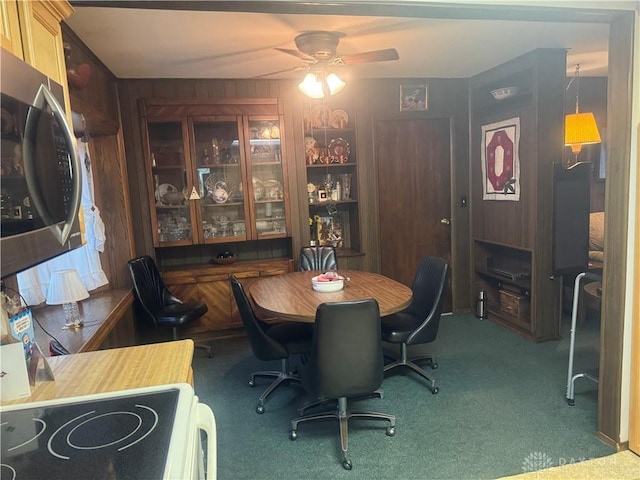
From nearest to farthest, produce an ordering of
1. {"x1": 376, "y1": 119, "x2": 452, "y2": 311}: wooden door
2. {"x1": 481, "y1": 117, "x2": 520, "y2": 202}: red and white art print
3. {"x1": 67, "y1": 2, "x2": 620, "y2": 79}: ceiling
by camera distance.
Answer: {"x1": 67, "y1": 2, "x2": 620, "y2": 79}: ceiling < {"x1": 481, "y1": 117, "x2": 520, "y2": 202}: red and white art print < {"x1": 376, "y1": 119, "x2": 452, "y2": 311}: wooden door

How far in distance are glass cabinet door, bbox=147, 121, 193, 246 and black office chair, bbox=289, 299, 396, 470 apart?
234cm

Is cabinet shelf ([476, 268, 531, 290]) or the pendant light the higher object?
the pendant light

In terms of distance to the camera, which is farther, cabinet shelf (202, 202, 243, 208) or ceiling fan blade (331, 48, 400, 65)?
cabinet shelf (202, 202, 243, 208)

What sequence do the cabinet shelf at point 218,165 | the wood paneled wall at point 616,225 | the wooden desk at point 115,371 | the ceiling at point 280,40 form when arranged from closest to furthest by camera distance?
the wooden desk at point 115,371 → the wood paneled wall at point 616,225 → the ceiling at point 280,40 → the cabinet shelf at point 218,165

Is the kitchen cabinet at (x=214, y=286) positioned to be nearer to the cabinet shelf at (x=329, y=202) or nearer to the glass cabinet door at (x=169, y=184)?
the glass cabinet door at (x=169, y=184)

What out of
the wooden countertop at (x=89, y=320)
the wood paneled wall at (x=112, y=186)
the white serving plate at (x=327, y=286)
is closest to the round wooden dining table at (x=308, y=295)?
the white serving plate at (x=327, y=286)

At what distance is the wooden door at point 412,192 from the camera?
450cm

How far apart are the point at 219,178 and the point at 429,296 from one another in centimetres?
229

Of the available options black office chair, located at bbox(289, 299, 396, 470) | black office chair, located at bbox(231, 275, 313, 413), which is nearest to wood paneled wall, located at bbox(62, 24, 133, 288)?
black office chair, located at bbox(231, 275, 313, 413)

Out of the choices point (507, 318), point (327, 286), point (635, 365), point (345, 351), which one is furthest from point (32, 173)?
point (507, 318)

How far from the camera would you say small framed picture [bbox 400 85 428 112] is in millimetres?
4406

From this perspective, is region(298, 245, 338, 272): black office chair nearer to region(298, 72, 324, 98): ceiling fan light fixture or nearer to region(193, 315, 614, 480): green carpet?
region(193, 315, 614, 480): green carpet

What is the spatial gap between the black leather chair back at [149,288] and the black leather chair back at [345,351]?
1.80 m

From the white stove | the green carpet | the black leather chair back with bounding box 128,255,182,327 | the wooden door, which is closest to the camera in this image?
the white stove
